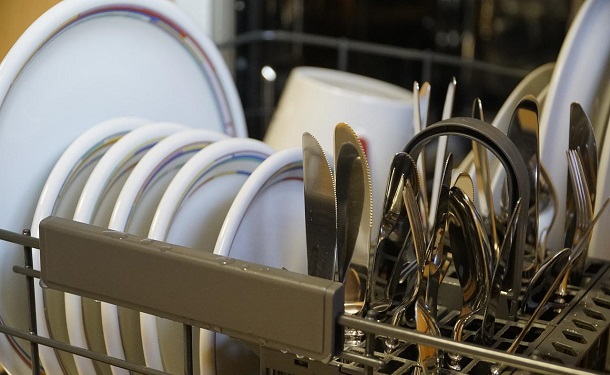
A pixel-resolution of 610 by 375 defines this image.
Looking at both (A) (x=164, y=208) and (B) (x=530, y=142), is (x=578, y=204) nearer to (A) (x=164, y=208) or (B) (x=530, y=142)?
(B) (x=530, y=142)

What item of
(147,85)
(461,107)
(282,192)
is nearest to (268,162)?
(282,192)

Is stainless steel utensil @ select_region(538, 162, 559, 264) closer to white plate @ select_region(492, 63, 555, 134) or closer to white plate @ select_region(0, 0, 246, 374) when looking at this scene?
white plate @ select_region(492, 63, 555, 134)

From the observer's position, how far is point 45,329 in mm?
475

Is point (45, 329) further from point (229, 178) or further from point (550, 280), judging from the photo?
point (550, 280)

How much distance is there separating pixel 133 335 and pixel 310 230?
141mm

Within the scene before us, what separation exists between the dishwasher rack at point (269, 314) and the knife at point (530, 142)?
49mm

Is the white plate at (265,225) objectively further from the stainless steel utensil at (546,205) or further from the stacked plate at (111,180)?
the stainless steel utensil at (546,205)

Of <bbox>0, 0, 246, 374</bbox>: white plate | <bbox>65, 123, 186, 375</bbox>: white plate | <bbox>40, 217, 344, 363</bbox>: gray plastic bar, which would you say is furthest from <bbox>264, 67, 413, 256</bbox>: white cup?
<bbox>40, 217, 344, 363</bbox>: gray plastic bar

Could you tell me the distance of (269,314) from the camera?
36 centimetres

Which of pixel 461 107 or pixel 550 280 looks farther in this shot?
pixel 461 107

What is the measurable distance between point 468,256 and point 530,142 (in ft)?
0.26

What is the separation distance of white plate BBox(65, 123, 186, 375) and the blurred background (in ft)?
1.25

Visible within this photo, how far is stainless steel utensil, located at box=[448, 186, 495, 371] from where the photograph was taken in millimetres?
406

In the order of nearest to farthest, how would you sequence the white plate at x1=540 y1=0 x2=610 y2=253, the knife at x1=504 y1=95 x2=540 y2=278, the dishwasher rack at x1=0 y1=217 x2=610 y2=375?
1. the dishwasher rack at x1=0 y1=217 x2=610 y2=375
2. the knife at x1=504 y1=95 x2=540 y2=278
3. the white plate at x1=540 y1=0 x2=610 y2=253
